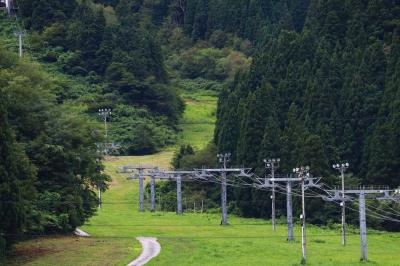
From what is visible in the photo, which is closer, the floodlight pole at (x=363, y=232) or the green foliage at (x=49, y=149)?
the floodlight pole at (x=363, y=232)

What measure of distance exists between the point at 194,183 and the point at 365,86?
1850 cm

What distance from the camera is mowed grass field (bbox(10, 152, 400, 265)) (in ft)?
201

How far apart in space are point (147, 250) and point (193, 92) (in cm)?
9574

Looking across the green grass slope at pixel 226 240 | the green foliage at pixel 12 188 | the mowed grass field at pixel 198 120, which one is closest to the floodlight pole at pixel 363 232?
the green grass slope at pixel 226 240

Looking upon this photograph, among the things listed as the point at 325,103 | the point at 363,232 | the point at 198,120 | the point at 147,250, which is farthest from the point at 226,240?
the point at 198,120

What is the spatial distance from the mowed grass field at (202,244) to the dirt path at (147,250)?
41 centimetres

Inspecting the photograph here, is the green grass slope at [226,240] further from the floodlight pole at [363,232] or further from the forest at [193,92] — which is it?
the forest at [193,92]

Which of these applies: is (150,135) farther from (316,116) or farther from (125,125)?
(316,116)

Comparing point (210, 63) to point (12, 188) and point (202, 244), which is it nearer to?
point (202, 244)

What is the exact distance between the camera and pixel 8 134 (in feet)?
191

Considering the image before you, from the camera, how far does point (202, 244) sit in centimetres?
6900

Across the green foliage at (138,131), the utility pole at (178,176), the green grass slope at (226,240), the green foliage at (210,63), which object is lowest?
the green grass slope at (226,240)

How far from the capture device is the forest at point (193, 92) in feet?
225

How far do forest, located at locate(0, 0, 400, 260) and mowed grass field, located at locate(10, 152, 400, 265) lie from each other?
8.27 feet
